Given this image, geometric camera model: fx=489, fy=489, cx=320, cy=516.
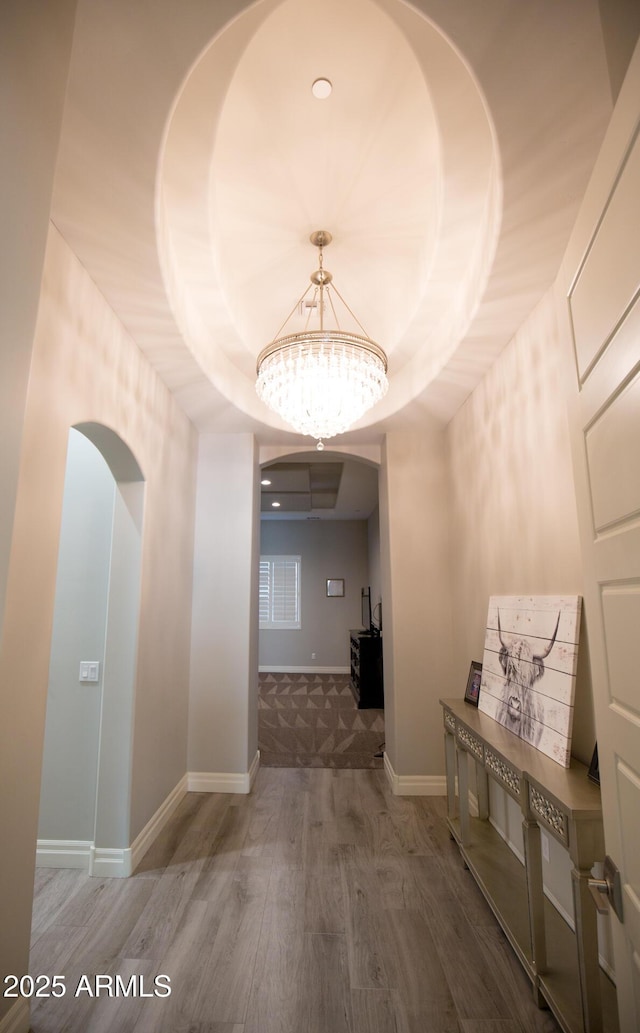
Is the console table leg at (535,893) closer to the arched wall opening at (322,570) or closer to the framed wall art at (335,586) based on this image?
the arched wall opening at (322,570)

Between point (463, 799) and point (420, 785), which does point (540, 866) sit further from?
point (420, 785)

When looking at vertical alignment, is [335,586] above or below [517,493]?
below

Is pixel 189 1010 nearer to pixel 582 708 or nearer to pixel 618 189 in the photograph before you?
Answer: pixel 582 708

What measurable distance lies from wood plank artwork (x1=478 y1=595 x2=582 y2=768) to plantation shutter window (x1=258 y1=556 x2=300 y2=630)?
23.4 ft

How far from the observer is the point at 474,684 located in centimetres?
302

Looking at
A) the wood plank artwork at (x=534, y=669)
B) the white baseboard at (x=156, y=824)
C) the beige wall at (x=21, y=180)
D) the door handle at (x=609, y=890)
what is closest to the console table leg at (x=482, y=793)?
the wood plank artwork at (x=534, y=669)

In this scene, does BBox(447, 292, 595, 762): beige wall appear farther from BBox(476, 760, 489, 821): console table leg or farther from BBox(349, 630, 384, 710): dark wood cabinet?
BBox(349, 630, 384, 710): dark wood cabinet

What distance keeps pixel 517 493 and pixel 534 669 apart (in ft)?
2.99

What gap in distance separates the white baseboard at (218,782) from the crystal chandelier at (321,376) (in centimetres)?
273

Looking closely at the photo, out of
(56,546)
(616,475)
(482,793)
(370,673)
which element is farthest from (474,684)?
(370,673)

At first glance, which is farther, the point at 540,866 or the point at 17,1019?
the point at 540,866

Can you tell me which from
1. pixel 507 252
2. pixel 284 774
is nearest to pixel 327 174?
pixel 507 252

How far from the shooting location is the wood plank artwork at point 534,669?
6.51ft

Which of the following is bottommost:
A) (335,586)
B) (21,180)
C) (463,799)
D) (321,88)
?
(463,799)
